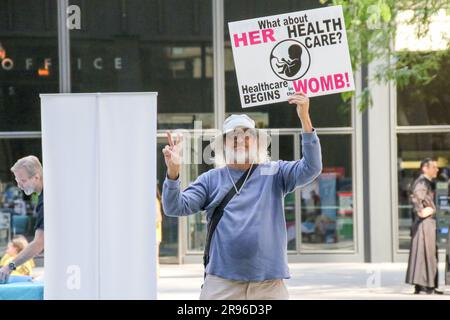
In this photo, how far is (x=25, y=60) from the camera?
17.5m

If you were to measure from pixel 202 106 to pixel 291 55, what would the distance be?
470 inches

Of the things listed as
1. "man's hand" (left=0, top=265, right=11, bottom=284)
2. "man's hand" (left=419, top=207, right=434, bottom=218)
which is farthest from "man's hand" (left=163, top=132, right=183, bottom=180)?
"man's hand" (left=419, top=207, right=434, bottom=218)

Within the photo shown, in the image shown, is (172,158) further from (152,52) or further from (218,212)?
(152,52)

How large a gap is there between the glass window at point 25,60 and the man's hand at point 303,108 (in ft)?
41.3

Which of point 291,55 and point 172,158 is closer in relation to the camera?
point 172,158

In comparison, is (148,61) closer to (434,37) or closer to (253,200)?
(434,37)

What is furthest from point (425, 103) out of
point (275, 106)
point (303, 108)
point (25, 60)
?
point (303, 108)

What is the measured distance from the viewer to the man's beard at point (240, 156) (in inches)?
206

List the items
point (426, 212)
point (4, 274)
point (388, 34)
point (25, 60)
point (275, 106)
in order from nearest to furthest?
point (4, 274) < point (426, 212) < point (388, 34) < point (25, 60) < point (275, 106)

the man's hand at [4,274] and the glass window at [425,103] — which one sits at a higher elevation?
the glass window at [425,103]

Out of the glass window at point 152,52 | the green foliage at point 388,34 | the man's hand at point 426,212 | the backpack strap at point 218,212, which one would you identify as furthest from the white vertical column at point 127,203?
the glass window at point 152,52

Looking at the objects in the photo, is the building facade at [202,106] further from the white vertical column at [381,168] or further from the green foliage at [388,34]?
the green foliage at [388,34]

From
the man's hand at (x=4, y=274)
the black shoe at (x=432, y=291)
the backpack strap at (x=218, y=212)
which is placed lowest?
the black shoe at (x=432, y=291)
